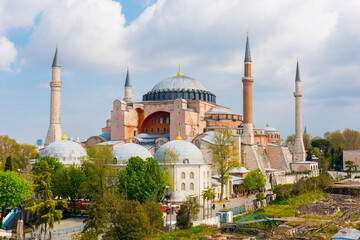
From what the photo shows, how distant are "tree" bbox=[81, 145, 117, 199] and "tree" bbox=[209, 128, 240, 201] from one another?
7.82 meters

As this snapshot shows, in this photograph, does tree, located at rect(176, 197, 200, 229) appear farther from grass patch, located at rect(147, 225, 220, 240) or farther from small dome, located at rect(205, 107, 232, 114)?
small dome, located at rect(205, 107, 232, 114)

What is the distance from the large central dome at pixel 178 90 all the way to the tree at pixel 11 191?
71.1 ft

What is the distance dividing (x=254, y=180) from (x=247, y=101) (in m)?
7.39

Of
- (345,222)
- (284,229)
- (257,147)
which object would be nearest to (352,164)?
(257,147)

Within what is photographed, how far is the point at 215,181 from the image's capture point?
28.6m

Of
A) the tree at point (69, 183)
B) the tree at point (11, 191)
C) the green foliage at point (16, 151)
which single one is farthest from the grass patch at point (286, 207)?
the green foliage at point (16, 151)

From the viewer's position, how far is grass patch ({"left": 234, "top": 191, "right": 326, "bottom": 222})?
20.9 metres

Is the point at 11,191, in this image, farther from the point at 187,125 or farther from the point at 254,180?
the point at 187,125

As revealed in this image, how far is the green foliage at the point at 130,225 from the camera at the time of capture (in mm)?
13523

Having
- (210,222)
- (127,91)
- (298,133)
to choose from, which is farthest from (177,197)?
(298,133)

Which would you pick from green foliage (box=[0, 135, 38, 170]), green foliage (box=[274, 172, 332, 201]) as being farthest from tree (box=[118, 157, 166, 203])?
green foliage (box=[0, 135, 38, 170])

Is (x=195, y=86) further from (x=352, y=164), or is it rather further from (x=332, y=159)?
(x=332, y=159)

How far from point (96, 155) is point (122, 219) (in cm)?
864

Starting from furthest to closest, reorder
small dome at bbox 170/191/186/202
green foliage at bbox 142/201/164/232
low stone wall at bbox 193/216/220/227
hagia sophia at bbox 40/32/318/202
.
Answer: hagia sophia at bbox 40/32/318/202, small dome at bbox 170/191/186/202, low stone wall at bbox 193/216/220/227, green foliage at bbox 142/201/164/232
